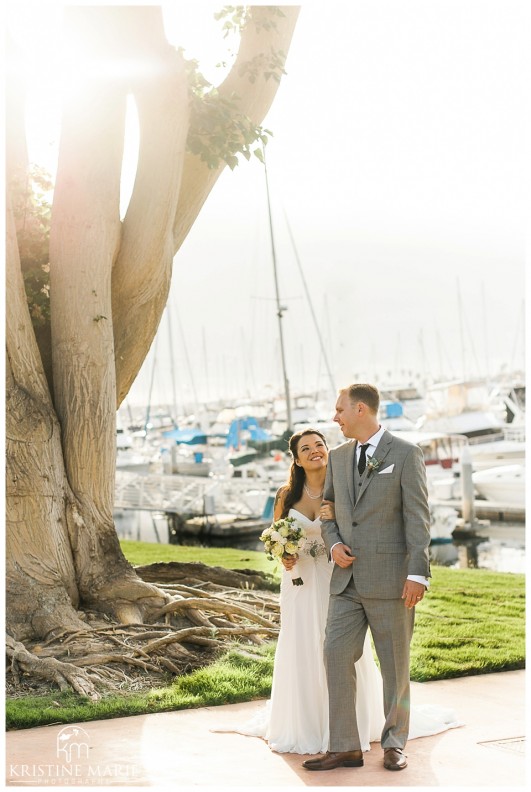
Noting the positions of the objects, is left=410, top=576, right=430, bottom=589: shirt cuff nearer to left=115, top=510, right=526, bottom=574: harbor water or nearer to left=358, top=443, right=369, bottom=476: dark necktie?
left=358, top=443, right=369, bottom=476: dark necktie

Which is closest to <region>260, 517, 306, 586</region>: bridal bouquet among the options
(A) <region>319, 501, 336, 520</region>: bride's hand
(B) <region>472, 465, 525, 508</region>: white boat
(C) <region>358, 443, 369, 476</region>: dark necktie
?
(A) <region>319, 501, 336, 520</region>: bride's hand

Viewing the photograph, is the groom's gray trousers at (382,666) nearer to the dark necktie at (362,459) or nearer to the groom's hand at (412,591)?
the groom's hand at (412,591)

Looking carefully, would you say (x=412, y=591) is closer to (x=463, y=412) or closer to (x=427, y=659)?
(x=427, y=659)

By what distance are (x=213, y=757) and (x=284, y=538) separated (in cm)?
136

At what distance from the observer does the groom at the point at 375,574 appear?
17.6ft

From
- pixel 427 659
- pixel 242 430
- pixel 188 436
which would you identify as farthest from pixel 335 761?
pixel 188 436

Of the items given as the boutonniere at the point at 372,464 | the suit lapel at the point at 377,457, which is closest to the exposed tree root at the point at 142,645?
the suit lapel at the point at 377,457

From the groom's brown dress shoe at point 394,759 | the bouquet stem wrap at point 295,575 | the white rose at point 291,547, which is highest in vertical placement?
the white rose at point 291,547

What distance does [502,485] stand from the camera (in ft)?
98.0

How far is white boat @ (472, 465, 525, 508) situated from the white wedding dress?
24184 mm

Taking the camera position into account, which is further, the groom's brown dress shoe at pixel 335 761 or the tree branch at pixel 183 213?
the tree branch at pixel 183 213

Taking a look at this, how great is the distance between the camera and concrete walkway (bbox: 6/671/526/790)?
5.07m

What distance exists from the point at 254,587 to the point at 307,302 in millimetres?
22684

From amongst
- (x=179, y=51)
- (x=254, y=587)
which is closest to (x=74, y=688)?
(x=254, y=587)
